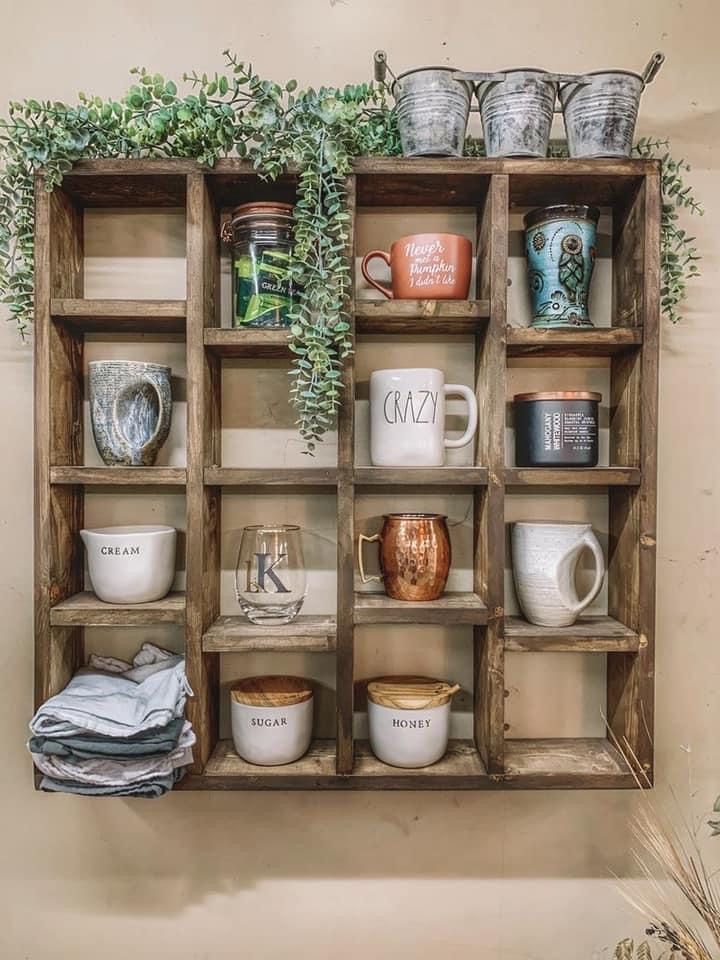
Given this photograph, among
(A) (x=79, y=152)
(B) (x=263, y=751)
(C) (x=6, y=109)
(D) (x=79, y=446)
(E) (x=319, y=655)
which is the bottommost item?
(B) (x=263, y=751)

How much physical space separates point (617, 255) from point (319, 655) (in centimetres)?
93

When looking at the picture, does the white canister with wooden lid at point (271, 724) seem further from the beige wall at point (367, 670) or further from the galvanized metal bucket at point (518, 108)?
the galvanized metal bucket at point (518, 108)

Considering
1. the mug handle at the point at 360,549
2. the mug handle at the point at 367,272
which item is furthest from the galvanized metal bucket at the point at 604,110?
the mug handle at the point at 360,549

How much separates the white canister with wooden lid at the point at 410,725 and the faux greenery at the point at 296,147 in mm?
468

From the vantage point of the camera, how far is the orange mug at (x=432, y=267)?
1.08m

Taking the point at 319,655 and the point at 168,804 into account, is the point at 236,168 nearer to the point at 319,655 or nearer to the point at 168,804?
the point at 319,655

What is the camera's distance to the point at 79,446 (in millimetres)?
1211

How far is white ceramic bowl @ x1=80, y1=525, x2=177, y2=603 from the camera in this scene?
1079mm

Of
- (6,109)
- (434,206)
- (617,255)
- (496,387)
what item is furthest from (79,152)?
(617,255)

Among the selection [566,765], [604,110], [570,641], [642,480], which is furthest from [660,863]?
[604,110]

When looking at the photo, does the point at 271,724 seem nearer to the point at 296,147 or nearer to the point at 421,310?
the point at 421,310

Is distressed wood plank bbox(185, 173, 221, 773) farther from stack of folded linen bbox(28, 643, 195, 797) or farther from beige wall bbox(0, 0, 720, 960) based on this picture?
beige wall bbox(0, 0, 720, 960)

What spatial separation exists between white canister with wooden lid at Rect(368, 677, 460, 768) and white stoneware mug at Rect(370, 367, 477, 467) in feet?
1.28

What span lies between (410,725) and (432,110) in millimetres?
988
